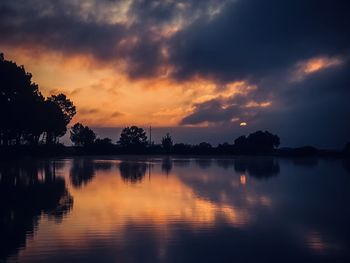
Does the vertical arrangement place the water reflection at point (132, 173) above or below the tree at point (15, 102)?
below

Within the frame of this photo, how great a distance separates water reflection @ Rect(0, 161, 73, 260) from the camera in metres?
9.36

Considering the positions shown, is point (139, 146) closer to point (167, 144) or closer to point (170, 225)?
point (167, 144)

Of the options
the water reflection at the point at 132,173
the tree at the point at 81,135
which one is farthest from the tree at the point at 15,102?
the tree at the point at 81,135

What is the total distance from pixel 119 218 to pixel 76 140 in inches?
3517

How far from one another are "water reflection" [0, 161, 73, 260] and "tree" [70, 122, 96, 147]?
253ft

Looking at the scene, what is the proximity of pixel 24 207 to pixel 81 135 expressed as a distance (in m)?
86.5

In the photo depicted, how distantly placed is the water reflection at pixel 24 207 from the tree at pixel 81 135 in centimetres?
7705

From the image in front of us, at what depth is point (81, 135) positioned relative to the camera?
9862 cm

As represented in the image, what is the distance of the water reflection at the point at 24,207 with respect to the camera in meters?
9.36

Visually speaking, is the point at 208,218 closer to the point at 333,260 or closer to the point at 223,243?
the point at 223,243

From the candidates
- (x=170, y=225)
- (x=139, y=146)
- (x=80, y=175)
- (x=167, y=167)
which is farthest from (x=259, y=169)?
(x=139, y=146)

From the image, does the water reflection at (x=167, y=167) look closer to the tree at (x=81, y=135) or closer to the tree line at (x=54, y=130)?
the tree line at (x=54, y=130)

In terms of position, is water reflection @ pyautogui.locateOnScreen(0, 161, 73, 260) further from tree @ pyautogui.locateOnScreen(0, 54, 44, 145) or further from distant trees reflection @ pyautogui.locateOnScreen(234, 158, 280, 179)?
tree @ pyautogui.locateOnScreen(0, 54, 44, 145)

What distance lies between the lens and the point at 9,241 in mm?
9070
